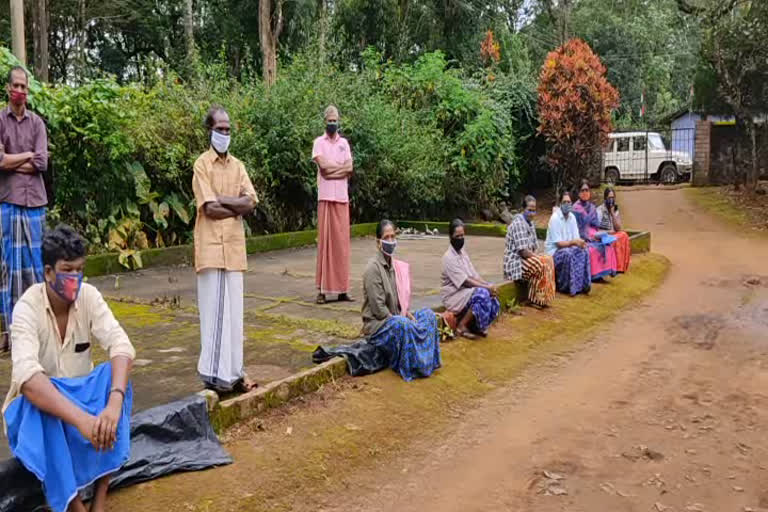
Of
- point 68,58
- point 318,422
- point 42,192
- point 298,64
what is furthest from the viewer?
point 68,58

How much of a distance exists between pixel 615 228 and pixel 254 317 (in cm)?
651

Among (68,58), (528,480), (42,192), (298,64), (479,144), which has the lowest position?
(528,480)

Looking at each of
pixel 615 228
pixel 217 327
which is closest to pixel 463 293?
pixel 217 327

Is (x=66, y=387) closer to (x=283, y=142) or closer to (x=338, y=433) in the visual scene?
(x=338, y=433)

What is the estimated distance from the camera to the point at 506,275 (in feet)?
27.5

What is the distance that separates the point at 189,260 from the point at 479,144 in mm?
8001

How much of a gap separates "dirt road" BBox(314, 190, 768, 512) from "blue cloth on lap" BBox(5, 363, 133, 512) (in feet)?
4.41

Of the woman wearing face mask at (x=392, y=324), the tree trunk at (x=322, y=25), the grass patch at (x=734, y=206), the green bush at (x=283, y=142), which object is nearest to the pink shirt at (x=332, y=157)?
the woman wearing face mask at (x=392, y=324)

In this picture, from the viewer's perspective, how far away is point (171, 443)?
13.1ft

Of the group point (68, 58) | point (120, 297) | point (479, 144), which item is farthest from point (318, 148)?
point (68, 58)

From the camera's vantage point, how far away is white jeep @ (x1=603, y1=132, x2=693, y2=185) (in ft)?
79.3

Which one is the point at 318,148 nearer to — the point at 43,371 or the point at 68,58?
the point at 43,371

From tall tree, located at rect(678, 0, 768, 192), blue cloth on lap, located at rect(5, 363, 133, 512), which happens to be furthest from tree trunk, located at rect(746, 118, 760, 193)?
blue cloth on lap, located at rect(5, 363, 133, 512)

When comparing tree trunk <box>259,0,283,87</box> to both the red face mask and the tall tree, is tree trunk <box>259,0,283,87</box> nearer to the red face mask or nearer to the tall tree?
the tall tree
